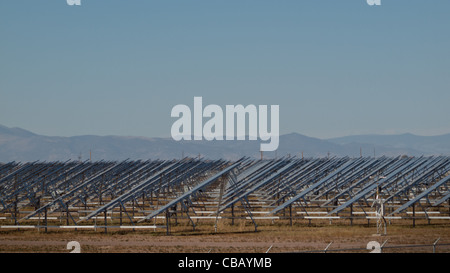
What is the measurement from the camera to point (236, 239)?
27062 millimetres

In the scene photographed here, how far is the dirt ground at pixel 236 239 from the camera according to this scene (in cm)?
2384

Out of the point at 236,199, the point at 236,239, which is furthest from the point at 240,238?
the point at 236,199

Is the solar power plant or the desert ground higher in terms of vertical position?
the solar power plant

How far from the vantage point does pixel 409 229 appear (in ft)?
101

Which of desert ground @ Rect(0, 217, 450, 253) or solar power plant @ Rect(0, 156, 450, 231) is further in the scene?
solar power plant @ Rect(0, 156, 450, 231)

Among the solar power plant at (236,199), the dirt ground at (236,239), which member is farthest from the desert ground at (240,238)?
the solar power plant at (236,199)

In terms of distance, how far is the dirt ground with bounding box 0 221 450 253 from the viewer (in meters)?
23.8

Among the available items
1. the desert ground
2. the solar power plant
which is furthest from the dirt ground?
the solar power plant

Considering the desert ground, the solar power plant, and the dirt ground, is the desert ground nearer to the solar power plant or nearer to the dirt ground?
the dirt ground
